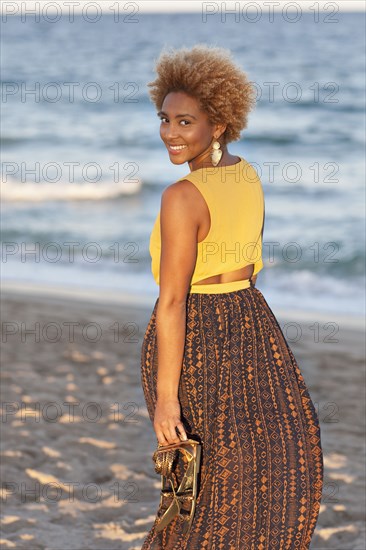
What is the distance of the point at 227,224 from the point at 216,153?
0.24 metres

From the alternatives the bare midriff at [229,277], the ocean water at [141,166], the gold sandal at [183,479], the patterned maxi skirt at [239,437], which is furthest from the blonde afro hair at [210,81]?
the ocean water at [141,166]

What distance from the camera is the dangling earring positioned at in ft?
9.36

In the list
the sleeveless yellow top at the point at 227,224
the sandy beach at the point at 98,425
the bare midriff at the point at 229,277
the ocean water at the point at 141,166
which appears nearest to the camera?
the sleeveless yellow top at the point at 227,224

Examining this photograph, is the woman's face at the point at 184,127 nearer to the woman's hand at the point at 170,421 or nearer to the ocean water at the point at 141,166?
the woman's hand at the point at 170,421

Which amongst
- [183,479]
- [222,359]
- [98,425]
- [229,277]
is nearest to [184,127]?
[229,277]

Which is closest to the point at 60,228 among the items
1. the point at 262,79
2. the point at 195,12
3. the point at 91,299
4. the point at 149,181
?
the point at 149,181

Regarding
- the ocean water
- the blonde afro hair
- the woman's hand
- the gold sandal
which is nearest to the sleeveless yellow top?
the blonde afro hair

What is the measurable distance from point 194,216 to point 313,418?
71cm

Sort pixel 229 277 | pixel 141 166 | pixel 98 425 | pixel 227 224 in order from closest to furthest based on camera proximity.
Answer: pixel 227 224 < pixel 229 277 < pixel 98 425 < pixel 141 166

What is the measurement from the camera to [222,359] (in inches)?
110

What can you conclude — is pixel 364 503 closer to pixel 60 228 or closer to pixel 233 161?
pixel 233 161

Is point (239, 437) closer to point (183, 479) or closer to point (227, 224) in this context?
point (183, 479)

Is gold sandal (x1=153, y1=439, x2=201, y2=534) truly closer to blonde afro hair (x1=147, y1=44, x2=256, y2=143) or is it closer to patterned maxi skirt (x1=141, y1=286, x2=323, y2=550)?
patterned maxi skirt (x1=141, y1=286, x2=323, y2=550)

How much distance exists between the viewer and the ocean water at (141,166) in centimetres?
1098
